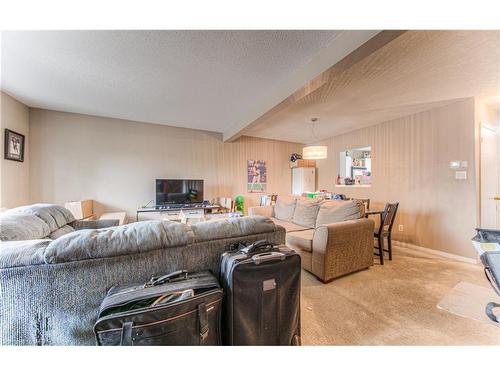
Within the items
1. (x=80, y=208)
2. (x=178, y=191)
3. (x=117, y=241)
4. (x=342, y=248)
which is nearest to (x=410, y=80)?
(x=342, y=248)

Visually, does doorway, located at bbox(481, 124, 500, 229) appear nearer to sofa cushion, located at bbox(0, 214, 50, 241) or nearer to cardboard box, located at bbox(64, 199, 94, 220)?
sofa cushion, located at bbox(0, 214, 50, 241)

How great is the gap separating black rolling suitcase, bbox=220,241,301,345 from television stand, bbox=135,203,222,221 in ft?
9.59

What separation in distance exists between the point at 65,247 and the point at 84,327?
13.9 inches

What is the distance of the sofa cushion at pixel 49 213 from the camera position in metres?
1.43

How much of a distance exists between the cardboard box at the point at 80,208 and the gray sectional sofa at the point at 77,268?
2.56m

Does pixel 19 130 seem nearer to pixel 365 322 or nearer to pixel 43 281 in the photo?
pixel 43 281

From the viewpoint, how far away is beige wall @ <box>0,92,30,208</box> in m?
2.68

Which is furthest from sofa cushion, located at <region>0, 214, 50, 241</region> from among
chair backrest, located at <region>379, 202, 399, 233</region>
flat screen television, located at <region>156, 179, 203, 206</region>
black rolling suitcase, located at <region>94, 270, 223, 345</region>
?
chair backrest, located at <region>379, 202, 399, 233</region>

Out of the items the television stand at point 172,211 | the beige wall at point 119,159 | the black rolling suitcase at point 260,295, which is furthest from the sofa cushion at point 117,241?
the beige wall at point 119,159

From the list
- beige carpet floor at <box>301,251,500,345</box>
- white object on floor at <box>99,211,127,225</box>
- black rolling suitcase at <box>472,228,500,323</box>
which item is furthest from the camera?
white object on floor at <box>99,211,127,225</box>

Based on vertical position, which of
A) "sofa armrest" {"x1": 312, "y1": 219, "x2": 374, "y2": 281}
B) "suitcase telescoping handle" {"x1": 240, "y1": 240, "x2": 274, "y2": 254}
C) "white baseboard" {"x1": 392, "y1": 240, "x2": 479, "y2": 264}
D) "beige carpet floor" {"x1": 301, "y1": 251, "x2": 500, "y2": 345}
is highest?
"suitcase telescoping handle" {"x1": 240, "y1": 240, "x2": 274, "y2": 254}

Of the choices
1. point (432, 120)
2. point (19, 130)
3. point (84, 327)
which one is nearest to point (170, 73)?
point (84, 327)

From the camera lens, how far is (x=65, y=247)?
0.80 metres

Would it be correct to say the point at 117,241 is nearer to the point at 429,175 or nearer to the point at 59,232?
the point at 59,232
